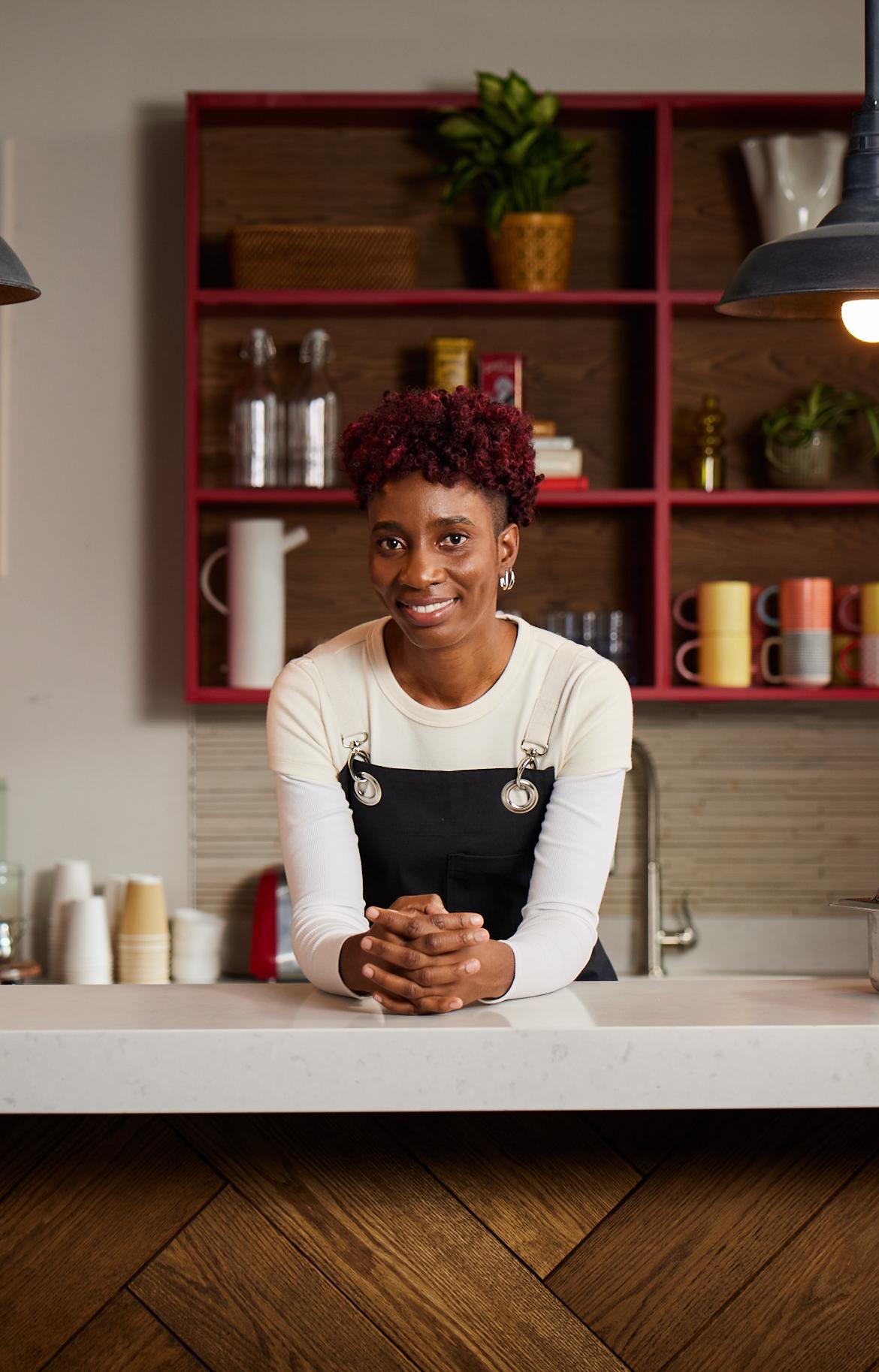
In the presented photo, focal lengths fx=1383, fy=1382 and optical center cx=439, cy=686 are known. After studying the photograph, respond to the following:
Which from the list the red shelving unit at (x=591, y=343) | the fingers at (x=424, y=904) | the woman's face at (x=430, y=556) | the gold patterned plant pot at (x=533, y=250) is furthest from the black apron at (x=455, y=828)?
the gold patterned plant pot at (x=533, y=250)

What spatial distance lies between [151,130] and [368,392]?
28.1 inches

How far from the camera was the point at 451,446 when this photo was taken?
1460 millimetres

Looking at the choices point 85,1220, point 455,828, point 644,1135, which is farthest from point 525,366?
point 85,1220

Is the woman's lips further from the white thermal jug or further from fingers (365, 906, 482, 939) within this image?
the white thermal jug

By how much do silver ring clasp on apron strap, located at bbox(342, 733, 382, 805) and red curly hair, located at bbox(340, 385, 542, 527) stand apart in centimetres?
28

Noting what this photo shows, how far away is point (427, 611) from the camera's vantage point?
1.46 meters

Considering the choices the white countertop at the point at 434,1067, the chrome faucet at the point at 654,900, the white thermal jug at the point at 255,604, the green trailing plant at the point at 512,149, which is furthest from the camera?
the chrome faucet at the point at 654,900

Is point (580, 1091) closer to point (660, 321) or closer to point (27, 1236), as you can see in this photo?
point (27, 1236)

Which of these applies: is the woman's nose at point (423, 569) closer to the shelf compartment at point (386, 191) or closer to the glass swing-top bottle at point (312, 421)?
the glass swing-top bottle at point (312, 421)

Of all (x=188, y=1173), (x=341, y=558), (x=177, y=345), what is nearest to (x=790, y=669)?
(x=341, y=558)

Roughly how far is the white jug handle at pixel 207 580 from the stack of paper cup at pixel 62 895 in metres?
0.60

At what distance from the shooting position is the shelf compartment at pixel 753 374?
9.67ft

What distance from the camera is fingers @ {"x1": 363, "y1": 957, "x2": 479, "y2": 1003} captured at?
119cm

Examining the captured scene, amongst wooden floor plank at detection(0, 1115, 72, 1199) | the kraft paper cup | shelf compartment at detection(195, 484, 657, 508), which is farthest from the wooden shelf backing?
wooden floor plank at detection(0, 1115, 72, 1199)
